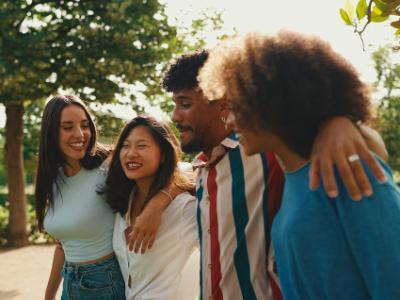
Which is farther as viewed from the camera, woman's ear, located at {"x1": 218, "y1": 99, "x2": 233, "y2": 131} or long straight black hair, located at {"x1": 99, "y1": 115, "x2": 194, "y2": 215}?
long straight black hair, located at {"x1": 99, "y1": 115, "x2": 194, "y2": 215}

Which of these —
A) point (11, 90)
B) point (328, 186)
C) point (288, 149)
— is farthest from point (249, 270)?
point (11, 90)

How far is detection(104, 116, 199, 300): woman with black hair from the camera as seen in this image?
2518 mm

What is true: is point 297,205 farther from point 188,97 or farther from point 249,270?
point 188,97

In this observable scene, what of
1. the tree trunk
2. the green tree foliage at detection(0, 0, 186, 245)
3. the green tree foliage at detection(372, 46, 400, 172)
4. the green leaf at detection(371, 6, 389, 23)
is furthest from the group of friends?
the green tree foliage at detection(372, 46, 400, 172)

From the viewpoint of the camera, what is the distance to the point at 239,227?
7.04 feet

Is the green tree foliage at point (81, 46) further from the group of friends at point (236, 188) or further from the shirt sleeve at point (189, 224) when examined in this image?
the shirt sleeve at point (189, 224)

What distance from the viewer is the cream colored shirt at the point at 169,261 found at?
250 centimetres

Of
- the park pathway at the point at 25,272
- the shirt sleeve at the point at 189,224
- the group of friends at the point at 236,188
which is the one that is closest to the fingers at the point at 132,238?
the group of friends at the point at 236,188

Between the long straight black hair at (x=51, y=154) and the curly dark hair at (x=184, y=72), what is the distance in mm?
751

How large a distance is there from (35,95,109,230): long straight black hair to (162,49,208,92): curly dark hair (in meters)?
0.75

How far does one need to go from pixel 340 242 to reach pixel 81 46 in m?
9.18

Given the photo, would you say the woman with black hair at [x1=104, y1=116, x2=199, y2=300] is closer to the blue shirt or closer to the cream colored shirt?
the cream colored shirt

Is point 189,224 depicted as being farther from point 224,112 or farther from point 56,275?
point 56,275

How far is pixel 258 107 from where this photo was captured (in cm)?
139
